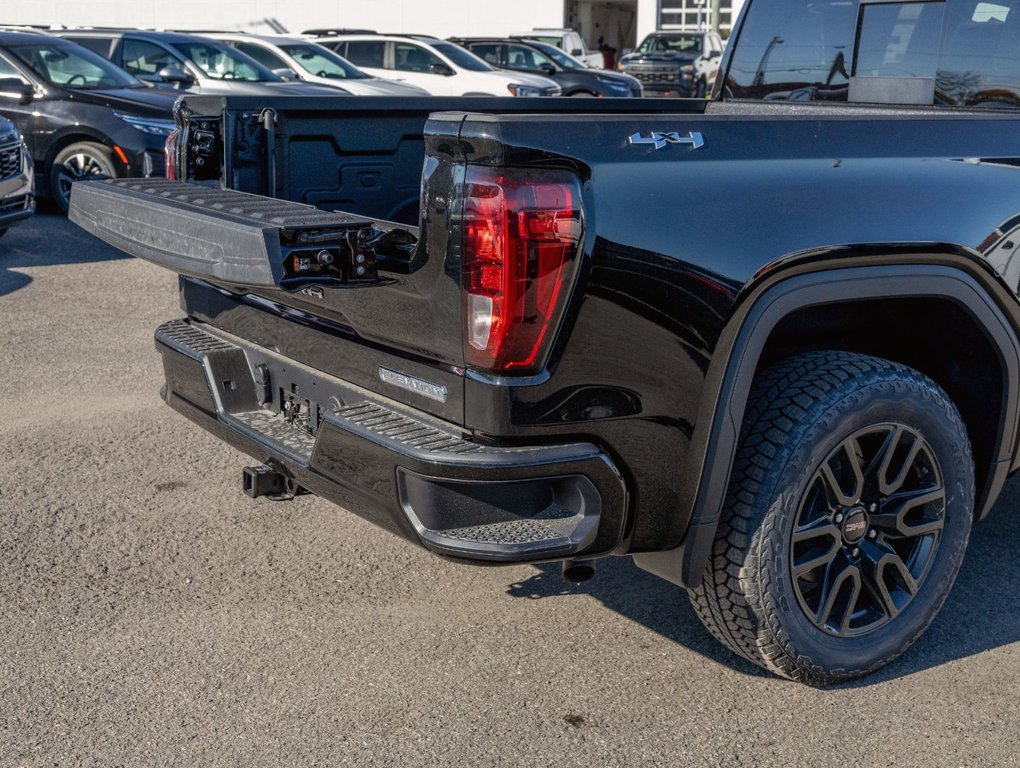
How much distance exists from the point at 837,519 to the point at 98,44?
1298 centimetres

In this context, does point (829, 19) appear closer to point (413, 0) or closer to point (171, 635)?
point (171, 635)

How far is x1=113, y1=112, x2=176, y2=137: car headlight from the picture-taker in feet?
35.0

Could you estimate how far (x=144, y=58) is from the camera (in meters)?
13.9

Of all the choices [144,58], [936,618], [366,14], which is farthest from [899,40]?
[366,14]

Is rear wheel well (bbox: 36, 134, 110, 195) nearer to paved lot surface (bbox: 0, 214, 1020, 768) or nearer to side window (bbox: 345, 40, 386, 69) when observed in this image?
paved lot surface (bbox: 0, 214, 1020, 768)

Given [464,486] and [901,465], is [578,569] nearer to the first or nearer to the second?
[464,486]

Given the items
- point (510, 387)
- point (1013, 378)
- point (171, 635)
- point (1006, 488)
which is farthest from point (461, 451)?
point (1006, 488)

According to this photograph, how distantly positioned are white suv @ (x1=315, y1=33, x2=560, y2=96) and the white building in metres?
20.5

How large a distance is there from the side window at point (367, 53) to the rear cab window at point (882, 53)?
16449 millimetres

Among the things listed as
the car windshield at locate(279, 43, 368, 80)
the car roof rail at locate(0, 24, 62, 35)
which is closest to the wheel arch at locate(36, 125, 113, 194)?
the car roof rail at locate(0, 24, 62, 35)

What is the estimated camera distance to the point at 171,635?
11.6 ft

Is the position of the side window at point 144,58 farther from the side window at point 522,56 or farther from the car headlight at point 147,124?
the side window at point 522,56

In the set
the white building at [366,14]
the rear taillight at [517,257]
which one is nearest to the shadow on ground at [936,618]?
the rear taillight at [517,257]

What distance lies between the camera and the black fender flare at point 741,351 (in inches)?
114
